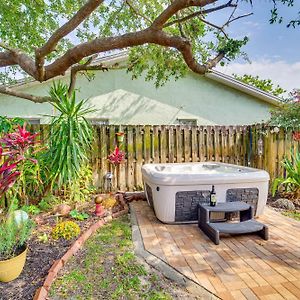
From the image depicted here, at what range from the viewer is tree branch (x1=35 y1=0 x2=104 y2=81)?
11.1 feet

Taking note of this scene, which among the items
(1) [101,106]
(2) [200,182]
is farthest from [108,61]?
(2) [200,182]

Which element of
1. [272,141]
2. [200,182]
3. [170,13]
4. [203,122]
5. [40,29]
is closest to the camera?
[170,13]

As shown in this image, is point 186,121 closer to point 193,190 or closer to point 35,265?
point 193,190

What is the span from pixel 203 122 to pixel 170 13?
6.12 m

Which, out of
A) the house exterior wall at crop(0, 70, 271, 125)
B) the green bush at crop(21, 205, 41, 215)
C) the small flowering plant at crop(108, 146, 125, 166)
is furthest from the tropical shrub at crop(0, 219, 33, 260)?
the house exterior wall at crop(0, 70, 271, 125)

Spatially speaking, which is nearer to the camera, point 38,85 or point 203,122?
point 38,85

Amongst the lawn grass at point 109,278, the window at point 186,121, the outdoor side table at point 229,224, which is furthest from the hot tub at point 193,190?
the window at point 186,121

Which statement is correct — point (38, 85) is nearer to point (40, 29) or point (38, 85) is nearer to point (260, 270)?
point (40, 29)

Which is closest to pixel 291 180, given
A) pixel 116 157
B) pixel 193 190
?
pixel 193 190

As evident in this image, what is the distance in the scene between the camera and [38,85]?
8211 mm

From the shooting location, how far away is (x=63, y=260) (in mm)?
2602

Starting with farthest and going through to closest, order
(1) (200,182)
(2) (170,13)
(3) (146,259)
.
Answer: (1) (200,182), (2) (170,13), (3) (146,259)

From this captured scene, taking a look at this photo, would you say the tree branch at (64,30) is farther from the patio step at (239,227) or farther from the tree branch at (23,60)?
the patio step at (239,227)

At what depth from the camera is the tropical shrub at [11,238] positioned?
2348 mm
